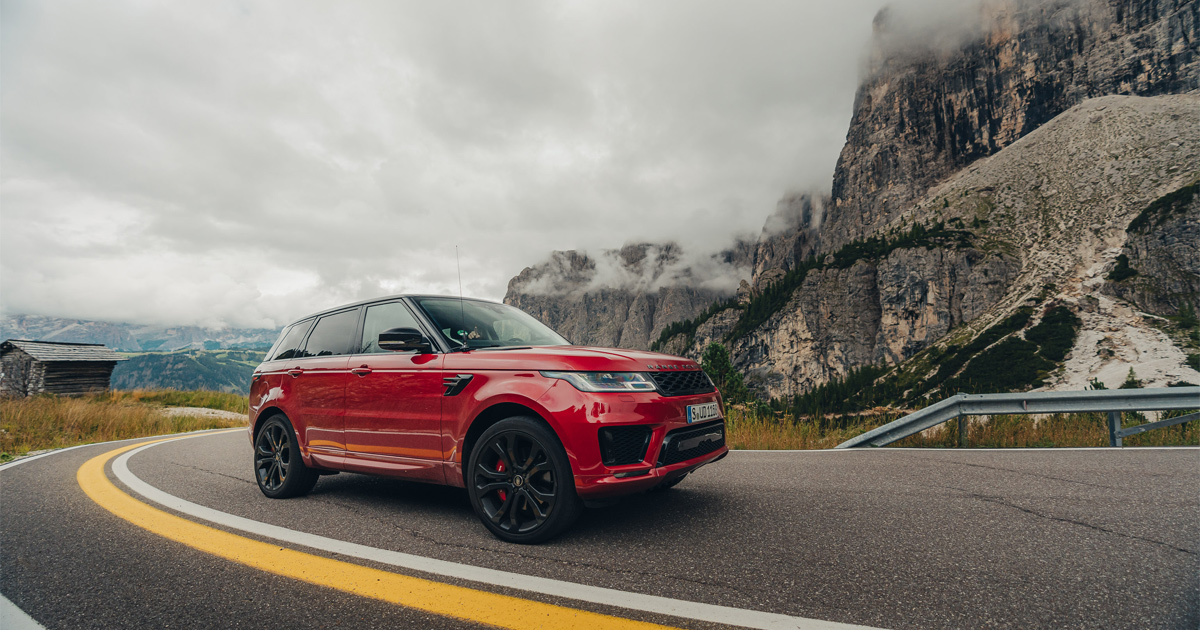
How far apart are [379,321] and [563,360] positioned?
2126 mm

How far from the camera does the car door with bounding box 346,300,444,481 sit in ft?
12.6

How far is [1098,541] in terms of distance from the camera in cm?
314

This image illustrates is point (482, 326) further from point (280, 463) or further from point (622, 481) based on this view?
point (280, 463)

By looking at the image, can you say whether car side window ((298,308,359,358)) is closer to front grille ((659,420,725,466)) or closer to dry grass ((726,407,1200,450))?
front grille ((659,420,725,466))

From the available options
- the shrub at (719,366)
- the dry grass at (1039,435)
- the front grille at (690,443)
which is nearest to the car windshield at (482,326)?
the front grille at (690,443)

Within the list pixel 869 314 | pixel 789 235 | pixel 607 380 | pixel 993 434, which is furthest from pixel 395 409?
pixel 789 235

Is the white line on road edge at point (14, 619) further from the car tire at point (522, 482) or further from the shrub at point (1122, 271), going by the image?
the shrub at point (1122, 271)

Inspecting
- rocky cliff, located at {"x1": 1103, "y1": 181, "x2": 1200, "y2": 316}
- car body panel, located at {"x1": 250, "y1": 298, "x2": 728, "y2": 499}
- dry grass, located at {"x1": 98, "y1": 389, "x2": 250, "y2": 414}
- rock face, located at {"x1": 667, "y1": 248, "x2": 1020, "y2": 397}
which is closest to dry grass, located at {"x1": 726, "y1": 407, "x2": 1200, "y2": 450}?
car body panel, located at {"x1": 250, "y1": 298, "x2": 728, "y2": 499}

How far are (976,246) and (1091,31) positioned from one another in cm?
5592

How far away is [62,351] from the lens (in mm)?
25312

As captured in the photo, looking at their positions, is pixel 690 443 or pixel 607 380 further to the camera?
pixel 690 443

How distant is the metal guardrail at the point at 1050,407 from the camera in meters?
6.72

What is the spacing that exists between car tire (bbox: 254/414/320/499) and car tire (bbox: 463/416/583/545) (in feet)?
7.23

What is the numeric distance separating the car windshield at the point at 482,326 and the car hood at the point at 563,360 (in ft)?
0.84
